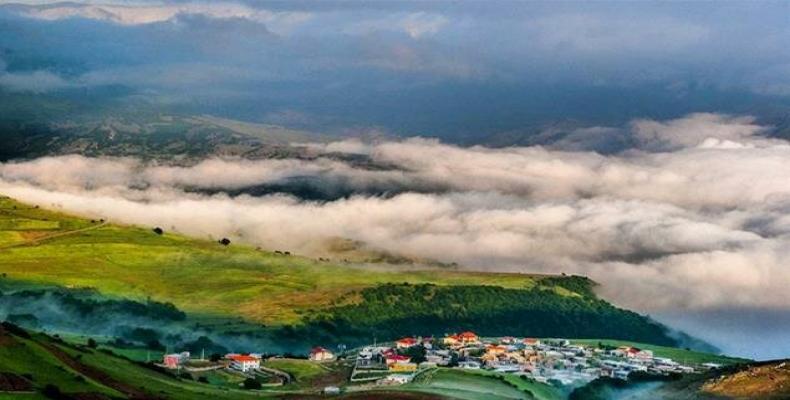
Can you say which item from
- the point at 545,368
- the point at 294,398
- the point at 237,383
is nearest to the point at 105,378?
the point at 294,398

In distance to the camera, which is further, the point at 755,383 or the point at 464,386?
the point at 464,386

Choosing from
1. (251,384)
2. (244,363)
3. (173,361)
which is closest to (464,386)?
(251,384)

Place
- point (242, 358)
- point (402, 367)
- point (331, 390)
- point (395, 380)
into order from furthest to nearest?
point (242, 358)
point (402, 367)
point (395, 380)
point (331, 390)

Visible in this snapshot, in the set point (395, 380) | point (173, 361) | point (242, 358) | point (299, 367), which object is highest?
point (395, 380)

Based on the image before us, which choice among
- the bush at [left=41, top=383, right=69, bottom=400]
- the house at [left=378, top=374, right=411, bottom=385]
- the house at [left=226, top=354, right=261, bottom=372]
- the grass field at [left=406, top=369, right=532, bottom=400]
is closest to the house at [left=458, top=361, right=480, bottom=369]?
the grass field at [left=406, top=369, right=532, bottom=400]

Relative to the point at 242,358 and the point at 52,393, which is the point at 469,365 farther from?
the point at 52,393

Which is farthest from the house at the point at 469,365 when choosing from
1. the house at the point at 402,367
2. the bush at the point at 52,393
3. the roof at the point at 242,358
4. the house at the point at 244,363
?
the bush at the point at 52,393

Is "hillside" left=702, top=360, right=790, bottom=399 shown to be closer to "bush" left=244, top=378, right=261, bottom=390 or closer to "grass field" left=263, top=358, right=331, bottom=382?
"grass field" left=263, top=358, right=331, bottom=382

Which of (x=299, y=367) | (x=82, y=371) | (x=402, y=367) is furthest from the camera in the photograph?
(x=299, y=367)

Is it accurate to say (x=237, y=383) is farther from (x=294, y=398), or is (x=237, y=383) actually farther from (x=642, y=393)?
(x=642, y=393)
